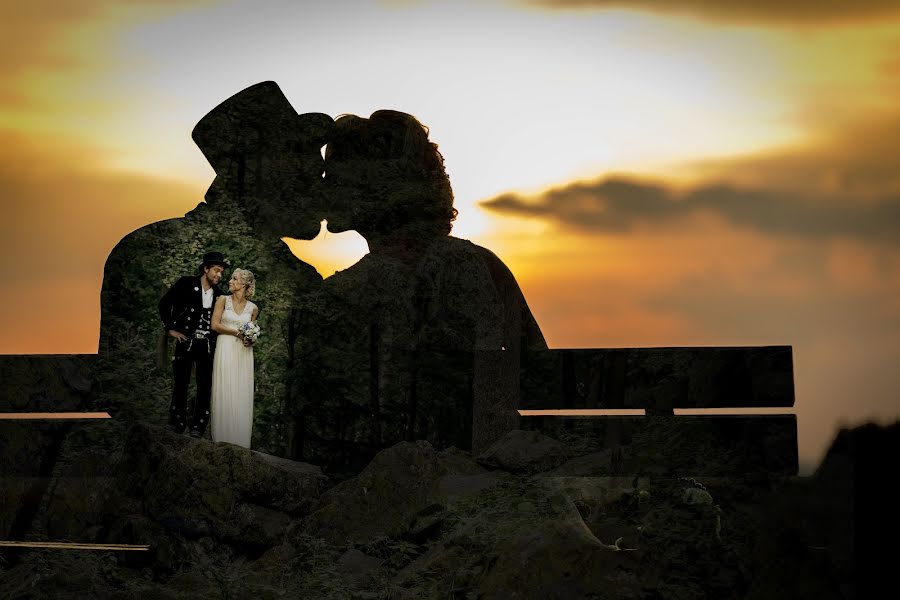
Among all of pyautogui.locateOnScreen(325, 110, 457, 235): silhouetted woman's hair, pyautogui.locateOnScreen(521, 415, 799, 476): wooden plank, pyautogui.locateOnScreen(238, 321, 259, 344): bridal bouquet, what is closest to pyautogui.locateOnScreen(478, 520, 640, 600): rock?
pyautogui.locateOnScreen(521, 415, 799, 476): wooden plank

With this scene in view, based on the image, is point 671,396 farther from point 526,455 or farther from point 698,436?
point 526,455

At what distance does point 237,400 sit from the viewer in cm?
1189

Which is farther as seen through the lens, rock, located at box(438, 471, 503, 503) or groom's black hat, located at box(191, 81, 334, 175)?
groom's black hat, located at box(191, 81, 334, 175)

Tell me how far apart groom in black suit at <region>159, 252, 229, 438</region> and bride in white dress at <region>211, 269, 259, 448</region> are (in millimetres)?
223

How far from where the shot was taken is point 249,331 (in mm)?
11719

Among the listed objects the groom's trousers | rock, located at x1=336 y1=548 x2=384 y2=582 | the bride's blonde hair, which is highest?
the bride's blonde hair

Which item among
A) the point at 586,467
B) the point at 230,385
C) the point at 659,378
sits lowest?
the point at 586,467

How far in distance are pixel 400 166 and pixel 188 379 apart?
382 centimetres

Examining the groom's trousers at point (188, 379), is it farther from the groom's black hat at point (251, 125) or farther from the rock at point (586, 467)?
the rock at point (586, 467)

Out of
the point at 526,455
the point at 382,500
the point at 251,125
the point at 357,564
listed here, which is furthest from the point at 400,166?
the point at 357,564

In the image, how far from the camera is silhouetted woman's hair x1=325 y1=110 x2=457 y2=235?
45.2ft

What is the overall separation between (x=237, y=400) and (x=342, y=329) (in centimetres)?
193

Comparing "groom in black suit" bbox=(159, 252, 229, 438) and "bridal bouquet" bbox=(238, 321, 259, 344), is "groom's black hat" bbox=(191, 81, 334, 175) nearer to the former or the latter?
"groom in black suit" bbox=(159, 252, 229, 438)

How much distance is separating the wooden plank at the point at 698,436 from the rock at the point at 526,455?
28.5 inches
